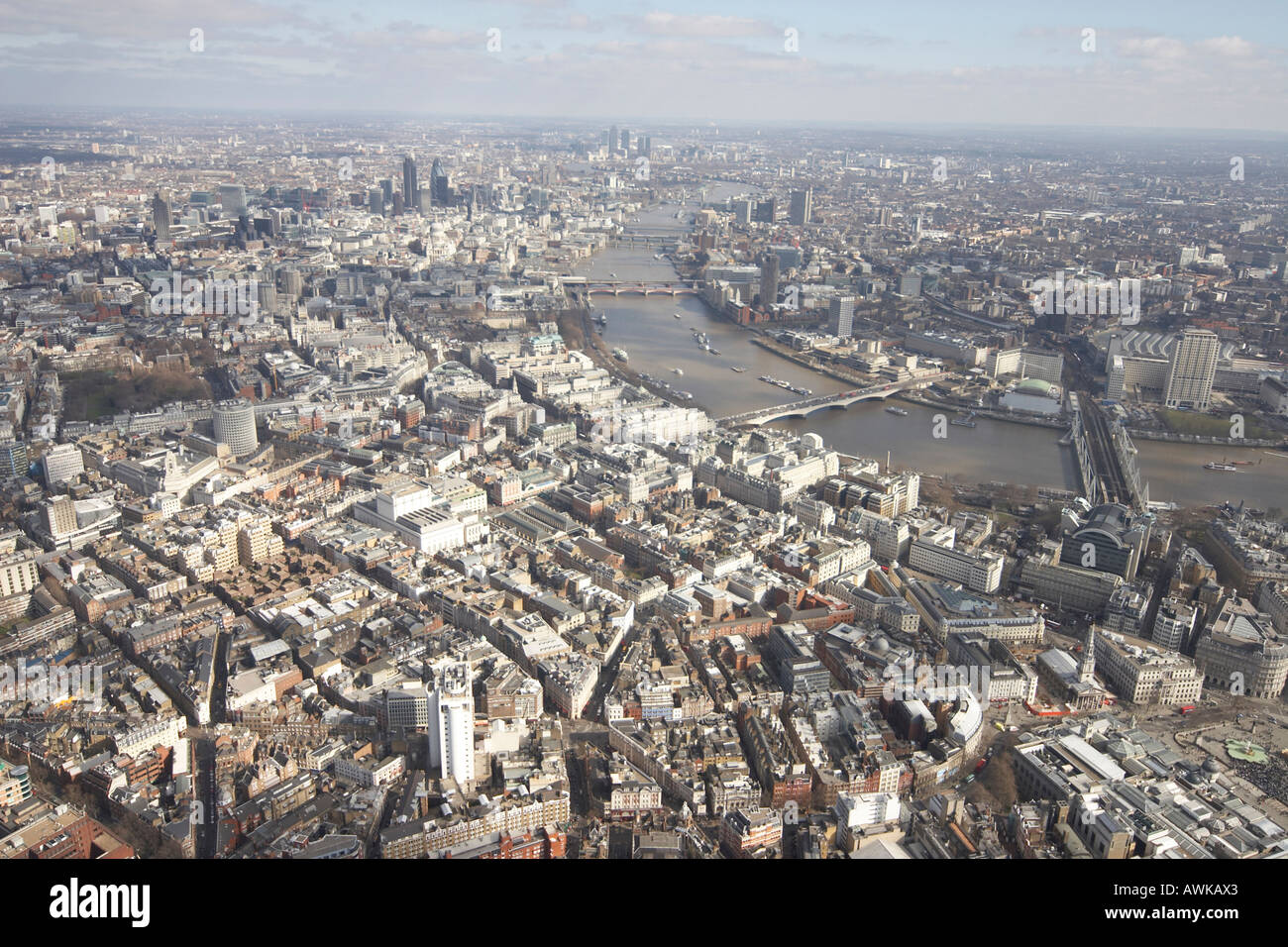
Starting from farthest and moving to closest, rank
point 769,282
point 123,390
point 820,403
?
point 769,282, point 820,403, point 123,390

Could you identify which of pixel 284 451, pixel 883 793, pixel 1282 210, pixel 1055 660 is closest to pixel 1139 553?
pixel 1055 660

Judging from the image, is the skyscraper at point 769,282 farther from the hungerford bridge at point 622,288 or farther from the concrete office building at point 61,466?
the concrete office building at point 61,466

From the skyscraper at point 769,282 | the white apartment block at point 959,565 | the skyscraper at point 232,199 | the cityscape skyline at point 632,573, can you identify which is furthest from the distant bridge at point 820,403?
the skyscraper at point 232,199

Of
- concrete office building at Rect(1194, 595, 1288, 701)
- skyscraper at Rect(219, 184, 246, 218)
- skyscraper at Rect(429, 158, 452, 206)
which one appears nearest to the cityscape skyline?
concrete office building at Rect(1194, 595, 1288, 701)

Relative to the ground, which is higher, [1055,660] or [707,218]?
[707,218]

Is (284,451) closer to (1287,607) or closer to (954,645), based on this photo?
(954,645)

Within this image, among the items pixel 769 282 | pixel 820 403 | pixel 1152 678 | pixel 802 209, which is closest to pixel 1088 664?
pixel 1152 678

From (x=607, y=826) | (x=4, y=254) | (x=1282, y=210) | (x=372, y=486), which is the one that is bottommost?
(x=607, y=826)

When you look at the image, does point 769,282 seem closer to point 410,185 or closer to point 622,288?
point 622,288
